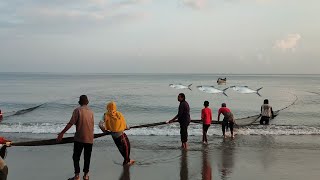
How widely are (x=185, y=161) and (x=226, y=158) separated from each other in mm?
1321

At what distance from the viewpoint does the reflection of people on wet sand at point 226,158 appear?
9.08 metres

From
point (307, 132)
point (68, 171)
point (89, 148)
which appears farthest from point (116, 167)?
point (307, 132)

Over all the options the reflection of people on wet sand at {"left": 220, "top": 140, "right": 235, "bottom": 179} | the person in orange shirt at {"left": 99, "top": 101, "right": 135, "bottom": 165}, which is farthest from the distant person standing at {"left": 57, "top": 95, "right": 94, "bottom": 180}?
the reflection of people on wet sand at {"left": 220, "top": 140, "right": 235, "bottom": 179}

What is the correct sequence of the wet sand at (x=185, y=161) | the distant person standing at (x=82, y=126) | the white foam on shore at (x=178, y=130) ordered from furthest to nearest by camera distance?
the white foam on shore at (x=178, y=130) → the wet sand at (x=185, y=161) → the distant person standing at (x=82, y=126)

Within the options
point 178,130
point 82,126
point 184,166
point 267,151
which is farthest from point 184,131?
point 178,130

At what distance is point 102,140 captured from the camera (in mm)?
14664

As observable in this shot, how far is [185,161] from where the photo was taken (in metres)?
10.4

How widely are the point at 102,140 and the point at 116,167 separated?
5.17m

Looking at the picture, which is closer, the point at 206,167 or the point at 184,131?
the point at 206,167

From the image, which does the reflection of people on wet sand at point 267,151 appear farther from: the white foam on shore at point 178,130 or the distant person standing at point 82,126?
the distant person standing at point 82,126

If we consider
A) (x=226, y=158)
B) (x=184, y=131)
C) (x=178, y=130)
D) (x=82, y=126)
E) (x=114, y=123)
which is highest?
(x=82, y=126)

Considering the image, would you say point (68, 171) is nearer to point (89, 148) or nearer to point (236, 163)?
point (89, 148)

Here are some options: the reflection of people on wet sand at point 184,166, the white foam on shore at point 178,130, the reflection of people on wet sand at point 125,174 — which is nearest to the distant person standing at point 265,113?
the white foam on shore at point 178,130

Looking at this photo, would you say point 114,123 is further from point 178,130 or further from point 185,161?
point 178,130
